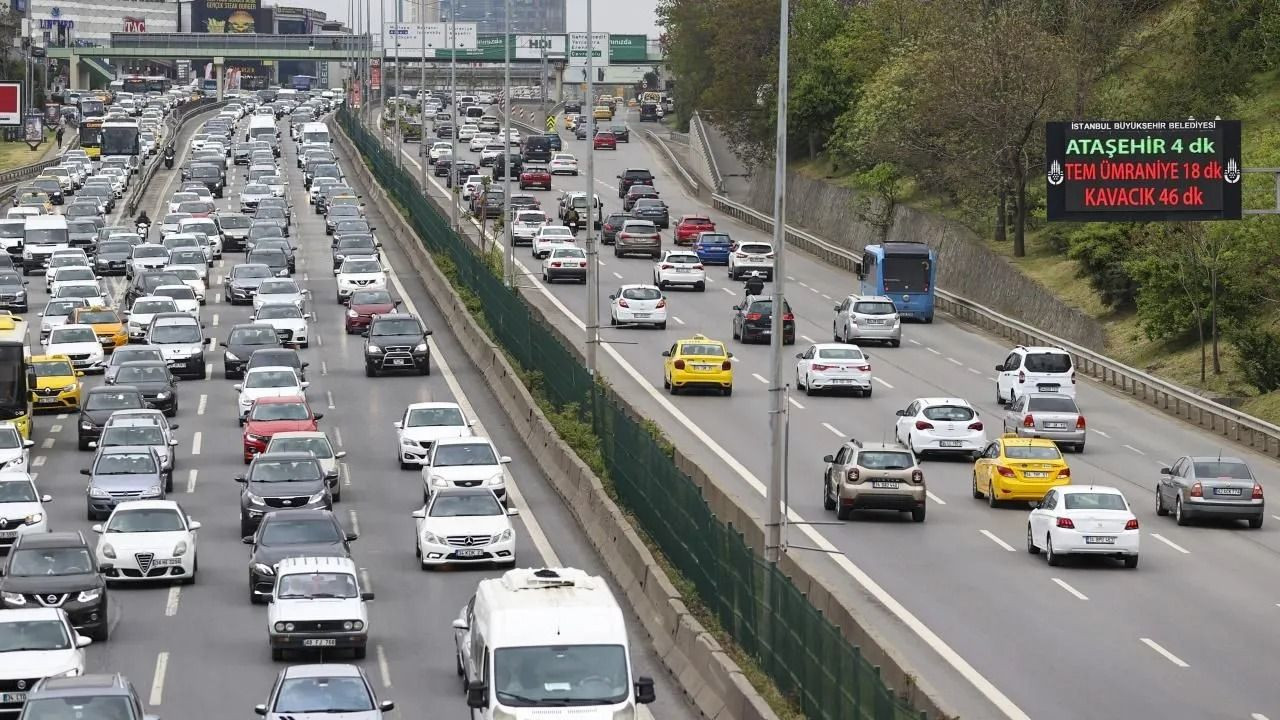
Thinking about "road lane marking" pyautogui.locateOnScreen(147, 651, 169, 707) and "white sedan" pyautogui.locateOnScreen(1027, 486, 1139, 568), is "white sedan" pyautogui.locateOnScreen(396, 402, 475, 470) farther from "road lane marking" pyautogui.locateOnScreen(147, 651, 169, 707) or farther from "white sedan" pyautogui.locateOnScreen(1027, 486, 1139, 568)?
"road lane marking" pyautogui.locateOnScreen(147, 651, 169, 707)

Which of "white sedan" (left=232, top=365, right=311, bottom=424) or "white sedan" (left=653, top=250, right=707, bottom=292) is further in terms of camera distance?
"white sedan" (left=653, top=250, right=707, bottom=292)

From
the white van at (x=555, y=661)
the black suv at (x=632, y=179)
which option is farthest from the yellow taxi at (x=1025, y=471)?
the black suv at (x=632, y=179)

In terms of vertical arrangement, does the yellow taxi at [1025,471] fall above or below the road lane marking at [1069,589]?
above

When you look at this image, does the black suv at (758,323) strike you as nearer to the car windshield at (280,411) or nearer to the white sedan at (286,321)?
the white sedan at (286,321)

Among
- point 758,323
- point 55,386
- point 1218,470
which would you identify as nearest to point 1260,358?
point 758,323

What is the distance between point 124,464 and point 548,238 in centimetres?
4315

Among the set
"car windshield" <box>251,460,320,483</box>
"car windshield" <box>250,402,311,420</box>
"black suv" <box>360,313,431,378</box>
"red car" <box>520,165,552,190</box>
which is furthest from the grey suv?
"red car" <box>520,165,552,190</box>

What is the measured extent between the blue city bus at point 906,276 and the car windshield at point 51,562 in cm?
3917

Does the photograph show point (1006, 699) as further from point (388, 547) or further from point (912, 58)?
point (912, 58)

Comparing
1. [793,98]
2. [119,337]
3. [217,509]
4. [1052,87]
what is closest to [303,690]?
[217,509]

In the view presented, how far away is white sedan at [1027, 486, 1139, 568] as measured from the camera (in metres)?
32.8

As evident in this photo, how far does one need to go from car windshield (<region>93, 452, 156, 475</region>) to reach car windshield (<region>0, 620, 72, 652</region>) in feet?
43.3

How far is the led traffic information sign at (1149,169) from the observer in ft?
117

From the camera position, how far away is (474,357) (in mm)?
54750
